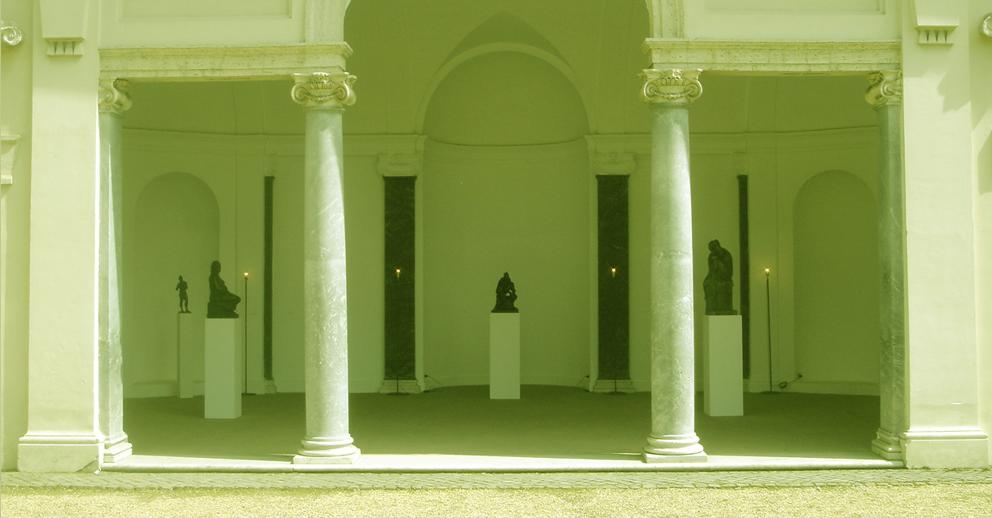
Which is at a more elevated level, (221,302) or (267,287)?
(267,287)

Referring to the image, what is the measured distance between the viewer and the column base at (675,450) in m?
12.8

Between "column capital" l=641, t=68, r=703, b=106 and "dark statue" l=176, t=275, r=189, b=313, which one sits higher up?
"column capital" l=641, t=68, r=703, b=106

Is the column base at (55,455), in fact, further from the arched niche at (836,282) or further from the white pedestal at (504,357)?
the arched niche at (836,282)

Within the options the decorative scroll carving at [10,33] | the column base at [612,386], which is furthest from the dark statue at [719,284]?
the decorative scroll carving at [10,33]

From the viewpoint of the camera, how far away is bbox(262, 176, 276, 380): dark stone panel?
68.2 ft

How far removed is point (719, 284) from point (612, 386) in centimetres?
355

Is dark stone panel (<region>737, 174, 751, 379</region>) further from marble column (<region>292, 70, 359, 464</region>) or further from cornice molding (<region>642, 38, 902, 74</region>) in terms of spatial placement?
marble column (<region>292, 70, 359, 464</region>)

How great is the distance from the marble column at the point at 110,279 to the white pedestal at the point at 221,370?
3818 millimetres

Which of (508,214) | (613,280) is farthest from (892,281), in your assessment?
(508,214)

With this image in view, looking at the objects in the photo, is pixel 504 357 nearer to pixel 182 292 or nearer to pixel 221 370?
pixel 221 370

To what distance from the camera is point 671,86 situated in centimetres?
1298

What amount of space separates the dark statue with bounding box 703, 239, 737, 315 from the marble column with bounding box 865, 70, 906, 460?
4.83 m

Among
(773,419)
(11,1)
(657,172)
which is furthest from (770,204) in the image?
(11,1)

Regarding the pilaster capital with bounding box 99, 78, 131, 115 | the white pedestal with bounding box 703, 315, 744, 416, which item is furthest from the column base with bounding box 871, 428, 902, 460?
the pilaster capital with bounding box 99, 78, 131, 115
